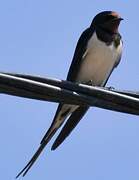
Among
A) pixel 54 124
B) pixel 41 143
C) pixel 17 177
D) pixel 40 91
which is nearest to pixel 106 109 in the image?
pixel 40 91

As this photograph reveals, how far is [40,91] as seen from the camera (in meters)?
1.82

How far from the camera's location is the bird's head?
3996 millimetres

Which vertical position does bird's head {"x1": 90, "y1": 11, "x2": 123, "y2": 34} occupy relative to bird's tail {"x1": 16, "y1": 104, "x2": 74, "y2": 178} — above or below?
above

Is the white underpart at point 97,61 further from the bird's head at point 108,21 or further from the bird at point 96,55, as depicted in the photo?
the bird's head at point 108,21

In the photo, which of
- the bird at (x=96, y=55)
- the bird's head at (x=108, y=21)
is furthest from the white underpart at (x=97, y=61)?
the bird's head at (x=108, y=21)

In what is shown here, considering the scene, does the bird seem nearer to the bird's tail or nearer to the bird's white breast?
the bird's white breast

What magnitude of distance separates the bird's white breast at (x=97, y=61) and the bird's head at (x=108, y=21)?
0.14 meters

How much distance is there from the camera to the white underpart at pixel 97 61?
384 centimetres

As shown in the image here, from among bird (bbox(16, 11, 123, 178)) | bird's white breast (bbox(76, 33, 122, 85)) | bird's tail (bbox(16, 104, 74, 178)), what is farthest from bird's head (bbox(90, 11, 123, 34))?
bird's tail (bbox(16, 104, 74, 178))

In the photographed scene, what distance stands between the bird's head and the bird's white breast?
0.14m

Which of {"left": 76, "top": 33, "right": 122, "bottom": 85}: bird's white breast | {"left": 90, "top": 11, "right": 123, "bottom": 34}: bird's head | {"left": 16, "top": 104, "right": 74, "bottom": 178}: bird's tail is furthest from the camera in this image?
{"left": 90, "top": 11, "right": 123, "bottom": 34}: bird's head

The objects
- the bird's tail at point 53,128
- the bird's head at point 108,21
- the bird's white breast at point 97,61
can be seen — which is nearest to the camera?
the bird's tail at point 53,128

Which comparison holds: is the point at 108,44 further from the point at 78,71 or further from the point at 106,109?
the point at 106,109

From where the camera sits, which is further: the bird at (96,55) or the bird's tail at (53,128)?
the bird at (96,55)
